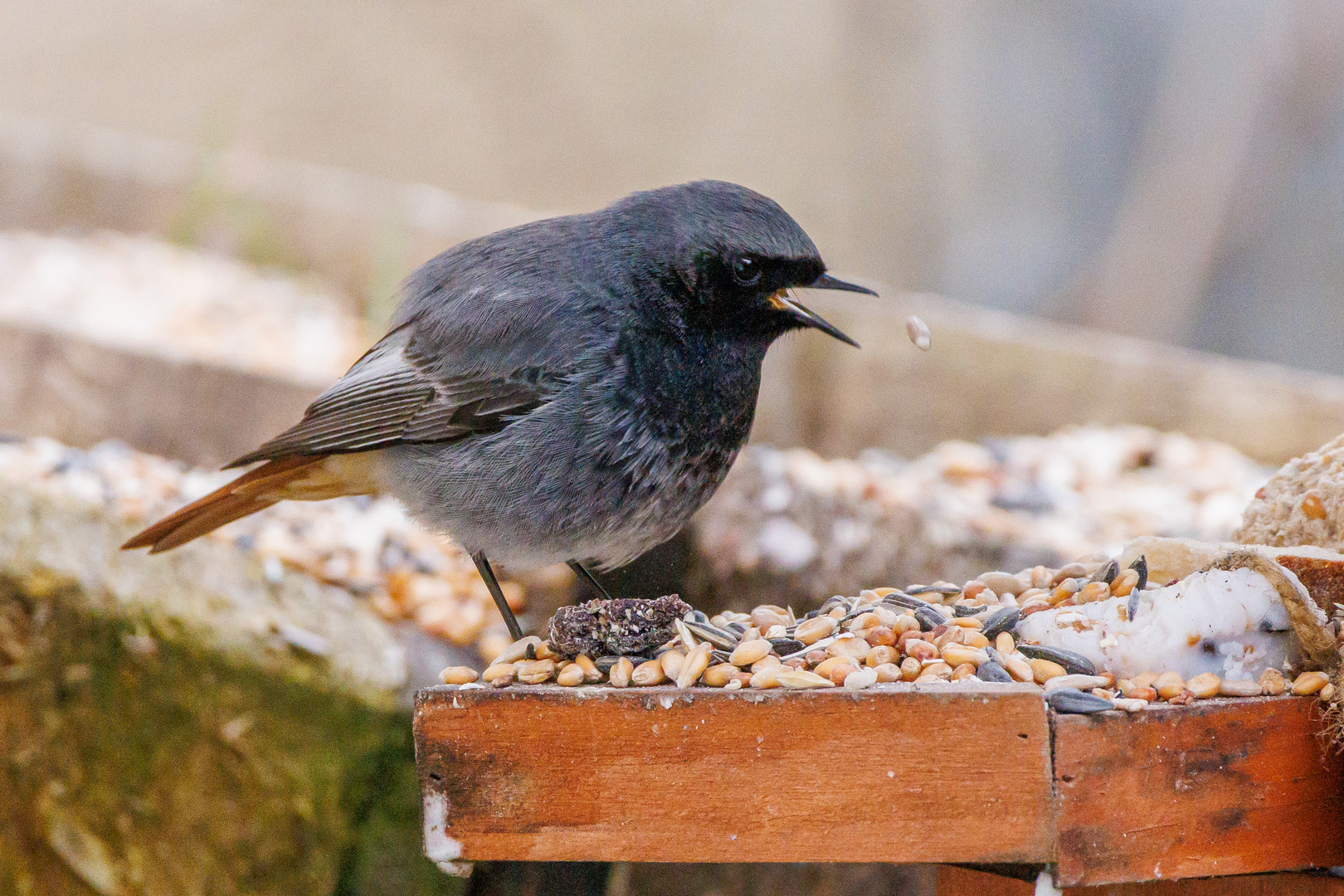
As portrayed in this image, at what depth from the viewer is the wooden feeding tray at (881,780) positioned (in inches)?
68.8

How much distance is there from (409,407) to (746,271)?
856 mm

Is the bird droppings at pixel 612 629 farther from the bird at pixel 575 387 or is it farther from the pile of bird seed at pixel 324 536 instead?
the pile of bird seed at pixel 324 536

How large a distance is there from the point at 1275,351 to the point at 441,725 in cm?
1048

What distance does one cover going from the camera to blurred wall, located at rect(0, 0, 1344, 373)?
10547mm

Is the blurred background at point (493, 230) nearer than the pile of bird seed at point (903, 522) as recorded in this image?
Yes

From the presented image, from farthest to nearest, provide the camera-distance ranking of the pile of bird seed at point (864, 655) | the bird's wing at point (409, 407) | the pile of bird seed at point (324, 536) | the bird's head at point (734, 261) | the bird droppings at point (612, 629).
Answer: the pile of bird seed at point (324, 536), the bird's wing at point (409, 407), the bird's head at point (734, 261), the bird droppings at point (612, 629), the pile of bird seed at point (864, 655)

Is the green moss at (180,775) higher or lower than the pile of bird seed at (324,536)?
lower

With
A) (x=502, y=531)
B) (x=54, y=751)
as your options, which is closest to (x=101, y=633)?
(x=54, y=751)

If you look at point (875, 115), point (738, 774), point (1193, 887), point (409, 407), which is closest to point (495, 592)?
point (409, 407)

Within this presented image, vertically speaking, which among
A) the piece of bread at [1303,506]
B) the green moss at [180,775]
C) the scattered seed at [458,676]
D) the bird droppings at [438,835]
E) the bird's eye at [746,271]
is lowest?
the green moss at [180,775]

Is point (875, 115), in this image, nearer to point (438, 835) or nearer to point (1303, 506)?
point (1303, 506)

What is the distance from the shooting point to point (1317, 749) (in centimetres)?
189

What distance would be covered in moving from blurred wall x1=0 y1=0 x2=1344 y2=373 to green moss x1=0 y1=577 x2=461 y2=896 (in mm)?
8724

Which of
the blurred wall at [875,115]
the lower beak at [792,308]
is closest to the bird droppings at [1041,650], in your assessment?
the lower beak at [792,308]
